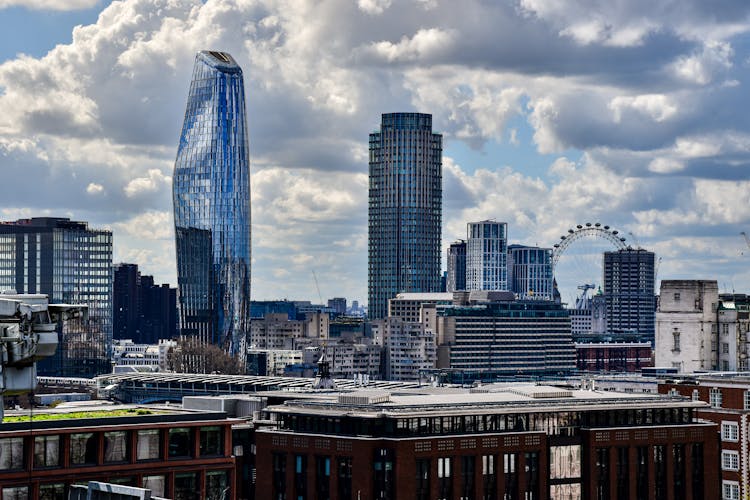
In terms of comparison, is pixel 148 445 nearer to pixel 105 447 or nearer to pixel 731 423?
pixel 105 447

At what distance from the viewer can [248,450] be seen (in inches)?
6462

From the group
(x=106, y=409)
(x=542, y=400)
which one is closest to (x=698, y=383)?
(x=542, y=400)

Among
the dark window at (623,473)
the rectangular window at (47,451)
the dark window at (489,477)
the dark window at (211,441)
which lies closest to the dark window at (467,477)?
the dark window at (489,477)

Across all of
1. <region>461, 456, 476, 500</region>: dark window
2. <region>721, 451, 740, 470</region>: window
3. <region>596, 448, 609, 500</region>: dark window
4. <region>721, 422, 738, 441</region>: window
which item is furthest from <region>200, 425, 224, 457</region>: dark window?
<region>721, 422, 738, 441</region>: window

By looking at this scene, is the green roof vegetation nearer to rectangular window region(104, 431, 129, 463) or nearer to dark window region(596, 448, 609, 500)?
rectangular window region(104, 431, 129, 463)

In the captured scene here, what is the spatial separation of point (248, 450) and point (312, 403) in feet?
27.1

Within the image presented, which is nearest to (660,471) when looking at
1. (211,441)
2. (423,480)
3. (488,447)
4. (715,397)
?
(715,397)

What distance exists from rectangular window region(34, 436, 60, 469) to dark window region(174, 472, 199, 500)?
10229mm

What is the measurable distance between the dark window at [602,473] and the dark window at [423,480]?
69.8 ft

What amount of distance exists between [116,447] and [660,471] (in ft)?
236

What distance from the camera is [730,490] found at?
179875 millimetres

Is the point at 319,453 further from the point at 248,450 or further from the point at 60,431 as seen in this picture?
the point at 60,431

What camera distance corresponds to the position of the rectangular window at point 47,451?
370ft

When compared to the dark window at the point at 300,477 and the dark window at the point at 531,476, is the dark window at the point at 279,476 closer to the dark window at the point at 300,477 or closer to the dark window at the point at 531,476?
the dark window at the point at 300,477
